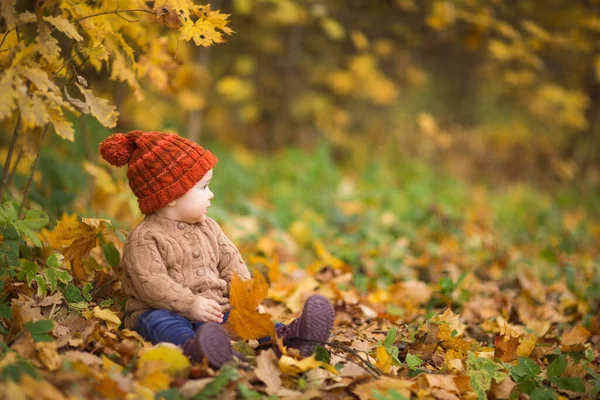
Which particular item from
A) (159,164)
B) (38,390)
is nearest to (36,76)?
(159,164)

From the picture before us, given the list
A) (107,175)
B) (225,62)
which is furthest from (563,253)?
(225,62)

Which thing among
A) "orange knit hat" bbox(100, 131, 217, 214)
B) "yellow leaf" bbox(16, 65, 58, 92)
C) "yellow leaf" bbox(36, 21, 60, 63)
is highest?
"yellow leaf" bbox(36, 21, 60, 63)

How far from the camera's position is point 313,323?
211cm

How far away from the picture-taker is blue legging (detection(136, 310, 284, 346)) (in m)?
2.08

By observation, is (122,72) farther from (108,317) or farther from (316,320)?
(316,320)

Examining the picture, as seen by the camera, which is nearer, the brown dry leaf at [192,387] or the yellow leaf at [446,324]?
the brown dry leaf at [192,387]

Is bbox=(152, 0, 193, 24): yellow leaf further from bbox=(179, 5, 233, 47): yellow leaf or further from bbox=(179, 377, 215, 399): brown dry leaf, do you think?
bbox=(179, 377, 215, 399): brown dry leaf

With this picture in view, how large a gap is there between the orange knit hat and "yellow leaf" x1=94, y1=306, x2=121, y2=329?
1.46 ft

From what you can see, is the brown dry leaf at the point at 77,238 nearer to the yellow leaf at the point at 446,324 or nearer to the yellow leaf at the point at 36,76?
the yellow leaf at the point at 36,76

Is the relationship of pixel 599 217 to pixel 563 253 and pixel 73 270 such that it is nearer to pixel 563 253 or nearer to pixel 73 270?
pixel 563 253

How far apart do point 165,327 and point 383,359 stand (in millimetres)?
874

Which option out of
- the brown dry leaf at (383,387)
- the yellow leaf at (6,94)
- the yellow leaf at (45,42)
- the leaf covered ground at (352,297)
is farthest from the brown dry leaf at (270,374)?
the yellow leaf at (45,42)

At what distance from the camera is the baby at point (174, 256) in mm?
2129

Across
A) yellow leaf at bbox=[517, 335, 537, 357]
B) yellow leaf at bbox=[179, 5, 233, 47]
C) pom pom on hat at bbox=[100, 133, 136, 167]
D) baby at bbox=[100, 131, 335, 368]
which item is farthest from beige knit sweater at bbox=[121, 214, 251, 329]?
yellow leaf at bbox=[517, 335, 537, 357]
